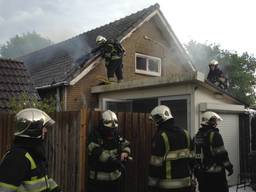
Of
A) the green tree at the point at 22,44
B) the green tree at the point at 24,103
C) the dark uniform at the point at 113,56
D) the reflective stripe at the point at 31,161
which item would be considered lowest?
the reflective stripe at the point at 31,161

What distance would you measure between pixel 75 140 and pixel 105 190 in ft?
2.94

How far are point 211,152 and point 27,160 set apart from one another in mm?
3877

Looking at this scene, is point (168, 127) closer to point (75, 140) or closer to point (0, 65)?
point (75, 140)

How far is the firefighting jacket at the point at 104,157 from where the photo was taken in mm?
5242

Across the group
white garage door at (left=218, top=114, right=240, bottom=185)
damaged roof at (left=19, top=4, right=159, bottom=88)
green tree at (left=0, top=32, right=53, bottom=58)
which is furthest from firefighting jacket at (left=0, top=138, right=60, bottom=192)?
green tree at (left=0, top=32, right=53, bottom=58)

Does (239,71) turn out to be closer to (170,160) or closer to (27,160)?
(170,160)

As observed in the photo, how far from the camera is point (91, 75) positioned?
11742 millimetres

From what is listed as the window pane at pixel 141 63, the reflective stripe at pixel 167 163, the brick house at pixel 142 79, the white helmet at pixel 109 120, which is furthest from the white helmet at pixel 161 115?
the window pane at pixel 141 63

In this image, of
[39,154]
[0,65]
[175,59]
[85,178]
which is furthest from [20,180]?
[175,59]

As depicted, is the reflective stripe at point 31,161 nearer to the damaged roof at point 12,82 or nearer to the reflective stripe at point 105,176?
the reflective stripe at point 105,176

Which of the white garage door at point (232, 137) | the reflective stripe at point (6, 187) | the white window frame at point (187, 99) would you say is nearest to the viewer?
the reflective stripe at point (6, 187)

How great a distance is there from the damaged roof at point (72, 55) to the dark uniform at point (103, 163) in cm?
579

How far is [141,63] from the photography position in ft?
45.8

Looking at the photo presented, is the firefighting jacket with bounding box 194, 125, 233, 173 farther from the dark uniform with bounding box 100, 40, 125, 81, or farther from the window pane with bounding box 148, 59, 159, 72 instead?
the window pane with bounding box 148, 59, 159, 72
